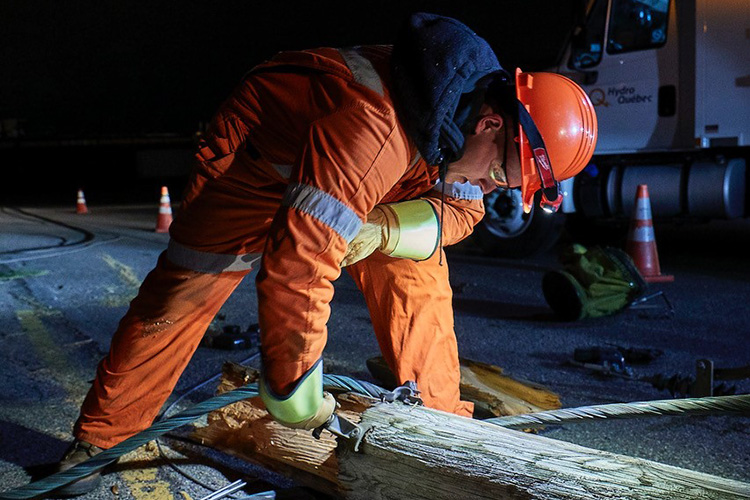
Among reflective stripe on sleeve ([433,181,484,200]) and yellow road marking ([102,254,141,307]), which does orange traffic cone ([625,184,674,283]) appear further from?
yellow road marking ([102,254,141,307])

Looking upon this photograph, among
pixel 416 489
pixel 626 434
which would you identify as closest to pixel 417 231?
pixel 416 489

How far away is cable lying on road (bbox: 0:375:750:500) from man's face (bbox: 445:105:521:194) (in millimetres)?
759

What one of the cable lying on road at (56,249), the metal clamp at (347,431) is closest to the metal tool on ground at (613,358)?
the metal clamp at (347,431)

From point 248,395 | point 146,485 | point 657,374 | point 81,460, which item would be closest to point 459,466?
point 248,395

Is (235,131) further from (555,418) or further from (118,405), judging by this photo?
(555,418)

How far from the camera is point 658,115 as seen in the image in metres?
7.55

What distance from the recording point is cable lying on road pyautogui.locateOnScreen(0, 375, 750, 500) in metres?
2.21

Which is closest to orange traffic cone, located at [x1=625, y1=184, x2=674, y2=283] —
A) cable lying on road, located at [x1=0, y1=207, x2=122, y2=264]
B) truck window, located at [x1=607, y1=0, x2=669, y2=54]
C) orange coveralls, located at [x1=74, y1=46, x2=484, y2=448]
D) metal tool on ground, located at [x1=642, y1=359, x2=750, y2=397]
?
truck window, located at [x1=607, y1=0, x2=669, y2=54]

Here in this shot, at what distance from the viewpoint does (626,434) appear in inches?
128

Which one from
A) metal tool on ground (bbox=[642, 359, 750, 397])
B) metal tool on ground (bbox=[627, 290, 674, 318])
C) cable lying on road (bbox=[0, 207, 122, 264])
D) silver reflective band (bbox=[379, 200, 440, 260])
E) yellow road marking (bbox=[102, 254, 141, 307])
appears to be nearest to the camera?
silver reflective band (bbox=[379, 200, 440, 260])

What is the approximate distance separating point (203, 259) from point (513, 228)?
5687 mm

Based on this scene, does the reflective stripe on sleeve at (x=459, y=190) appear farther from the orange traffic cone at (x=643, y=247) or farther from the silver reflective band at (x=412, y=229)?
the orange traffic cone at (x=643, y=247)

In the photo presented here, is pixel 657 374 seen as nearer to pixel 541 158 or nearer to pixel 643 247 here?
pixel 541 158

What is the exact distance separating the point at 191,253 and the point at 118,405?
2.05 ft
